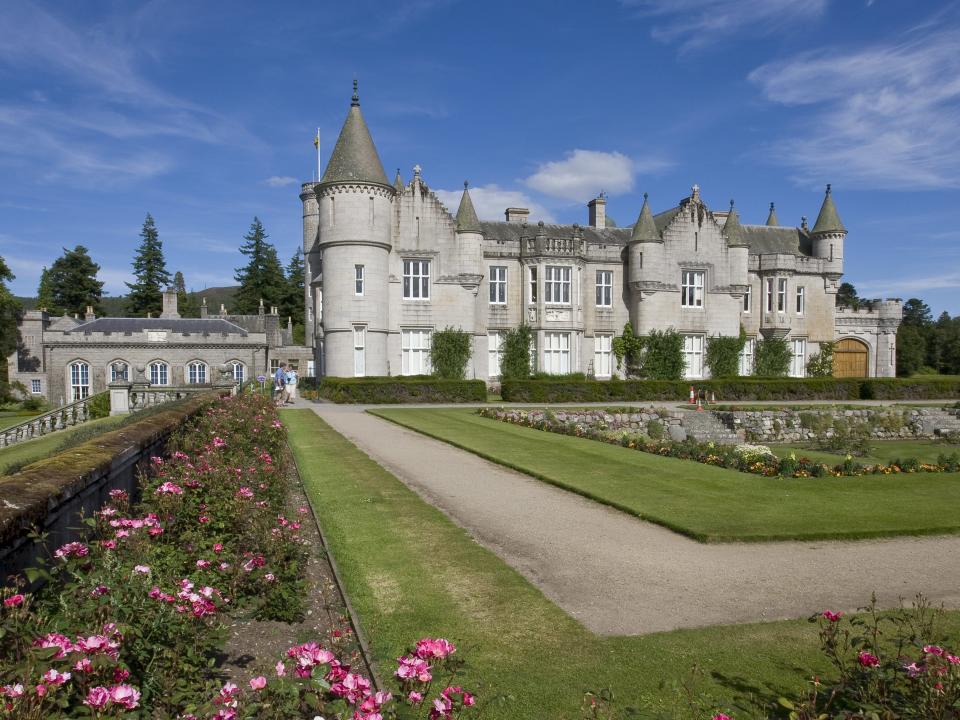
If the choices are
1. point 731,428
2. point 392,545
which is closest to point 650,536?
point 392,545

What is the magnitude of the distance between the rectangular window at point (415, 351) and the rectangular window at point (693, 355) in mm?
15500

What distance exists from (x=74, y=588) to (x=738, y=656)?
4.51 m

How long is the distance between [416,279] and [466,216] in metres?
4.33

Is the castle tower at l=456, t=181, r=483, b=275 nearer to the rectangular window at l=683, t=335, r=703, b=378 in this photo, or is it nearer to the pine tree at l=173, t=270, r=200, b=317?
the rectangular window at l=683, t=335, r=703, b=378

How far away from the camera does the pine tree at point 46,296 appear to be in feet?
224

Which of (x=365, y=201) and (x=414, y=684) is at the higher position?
(x=365, y=201)

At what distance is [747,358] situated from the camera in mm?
41188

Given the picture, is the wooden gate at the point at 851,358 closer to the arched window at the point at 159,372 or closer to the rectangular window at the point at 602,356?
A: the rectangular window at the point at 602,356

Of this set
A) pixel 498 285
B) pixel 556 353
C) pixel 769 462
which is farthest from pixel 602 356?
pixel 769 462

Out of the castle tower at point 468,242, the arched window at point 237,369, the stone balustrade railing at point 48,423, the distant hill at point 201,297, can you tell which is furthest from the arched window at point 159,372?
the distant hill at point 201,297

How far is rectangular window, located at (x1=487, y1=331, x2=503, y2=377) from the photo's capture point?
3744 cm

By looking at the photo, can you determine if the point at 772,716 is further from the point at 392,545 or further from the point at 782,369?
the point at 782,369

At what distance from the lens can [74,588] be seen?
380 centimetres

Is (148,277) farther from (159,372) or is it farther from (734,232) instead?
(734,232)
